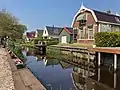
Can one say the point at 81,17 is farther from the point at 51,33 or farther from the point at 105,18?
the point at 51,33

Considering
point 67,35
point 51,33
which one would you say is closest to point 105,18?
point 67,35

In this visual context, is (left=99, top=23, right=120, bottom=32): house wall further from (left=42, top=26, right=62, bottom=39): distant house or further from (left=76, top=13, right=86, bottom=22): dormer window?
(left=42, top=26, right=62, bottom=39): distant house

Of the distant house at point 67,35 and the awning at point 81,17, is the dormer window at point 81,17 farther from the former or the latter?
the distant house at point 67,35

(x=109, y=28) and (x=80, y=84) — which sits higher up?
(x=109, y=28)

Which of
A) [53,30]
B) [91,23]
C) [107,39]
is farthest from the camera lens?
[53,30]

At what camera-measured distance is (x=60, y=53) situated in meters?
27.7

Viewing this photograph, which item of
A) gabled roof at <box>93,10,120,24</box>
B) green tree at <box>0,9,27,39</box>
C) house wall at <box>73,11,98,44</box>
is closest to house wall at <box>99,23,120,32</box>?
gabled roof at <box>93,10,120,24</box>

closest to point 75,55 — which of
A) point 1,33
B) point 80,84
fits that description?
point 80,84

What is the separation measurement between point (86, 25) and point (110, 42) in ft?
33.9

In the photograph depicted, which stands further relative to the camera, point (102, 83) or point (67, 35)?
point (67, 35)

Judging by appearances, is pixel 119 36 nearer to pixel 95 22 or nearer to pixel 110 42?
pixel 110 42

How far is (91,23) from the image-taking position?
1049 inches

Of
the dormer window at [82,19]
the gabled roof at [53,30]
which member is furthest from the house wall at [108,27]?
the gabled roof at [53,30]

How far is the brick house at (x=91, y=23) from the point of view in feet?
85.1
